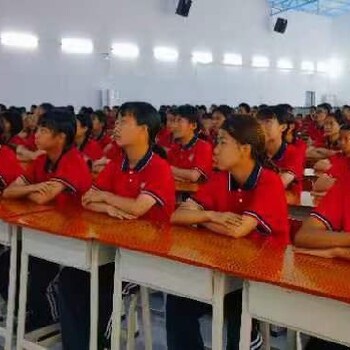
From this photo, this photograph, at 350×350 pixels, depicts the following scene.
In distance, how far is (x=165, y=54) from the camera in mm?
13711

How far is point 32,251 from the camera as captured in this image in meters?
2.71

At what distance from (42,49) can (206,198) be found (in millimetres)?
9360

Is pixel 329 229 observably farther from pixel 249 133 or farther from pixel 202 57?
pixel 202 57

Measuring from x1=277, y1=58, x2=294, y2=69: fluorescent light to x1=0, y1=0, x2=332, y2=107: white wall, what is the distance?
0.17m

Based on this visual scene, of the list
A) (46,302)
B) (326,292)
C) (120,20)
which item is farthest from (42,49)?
(326,292)

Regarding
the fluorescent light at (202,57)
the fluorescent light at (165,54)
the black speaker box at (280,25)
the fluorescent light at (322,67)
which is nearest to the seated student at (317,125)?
the fluorescent light at (165,54)

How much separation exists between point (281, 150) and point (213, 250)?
2.20 metres

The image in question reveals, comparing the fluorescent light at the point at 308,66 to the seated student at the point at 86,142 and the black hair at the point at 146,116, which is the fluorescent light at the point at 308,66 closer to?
the seated student at the point at 86,142

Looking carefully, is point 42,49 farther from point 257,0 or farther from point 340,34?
point 340,34

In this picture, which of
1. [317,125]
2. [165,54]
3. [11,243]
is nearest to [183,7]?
[165,54]

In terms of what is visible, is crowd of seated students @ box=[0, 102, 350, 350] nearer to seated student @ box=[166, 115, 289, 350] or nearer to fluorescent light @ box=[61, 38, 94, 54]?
seated student @ box=[166, 115, 289, 350]

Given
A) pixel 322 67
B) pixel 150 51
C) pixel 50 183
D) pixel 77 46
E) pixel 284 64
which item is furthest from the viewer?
pixel 322 67

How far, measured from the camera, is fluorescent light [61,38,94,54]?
11.7 m

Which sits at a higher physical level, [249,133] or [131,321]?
[249,133]
